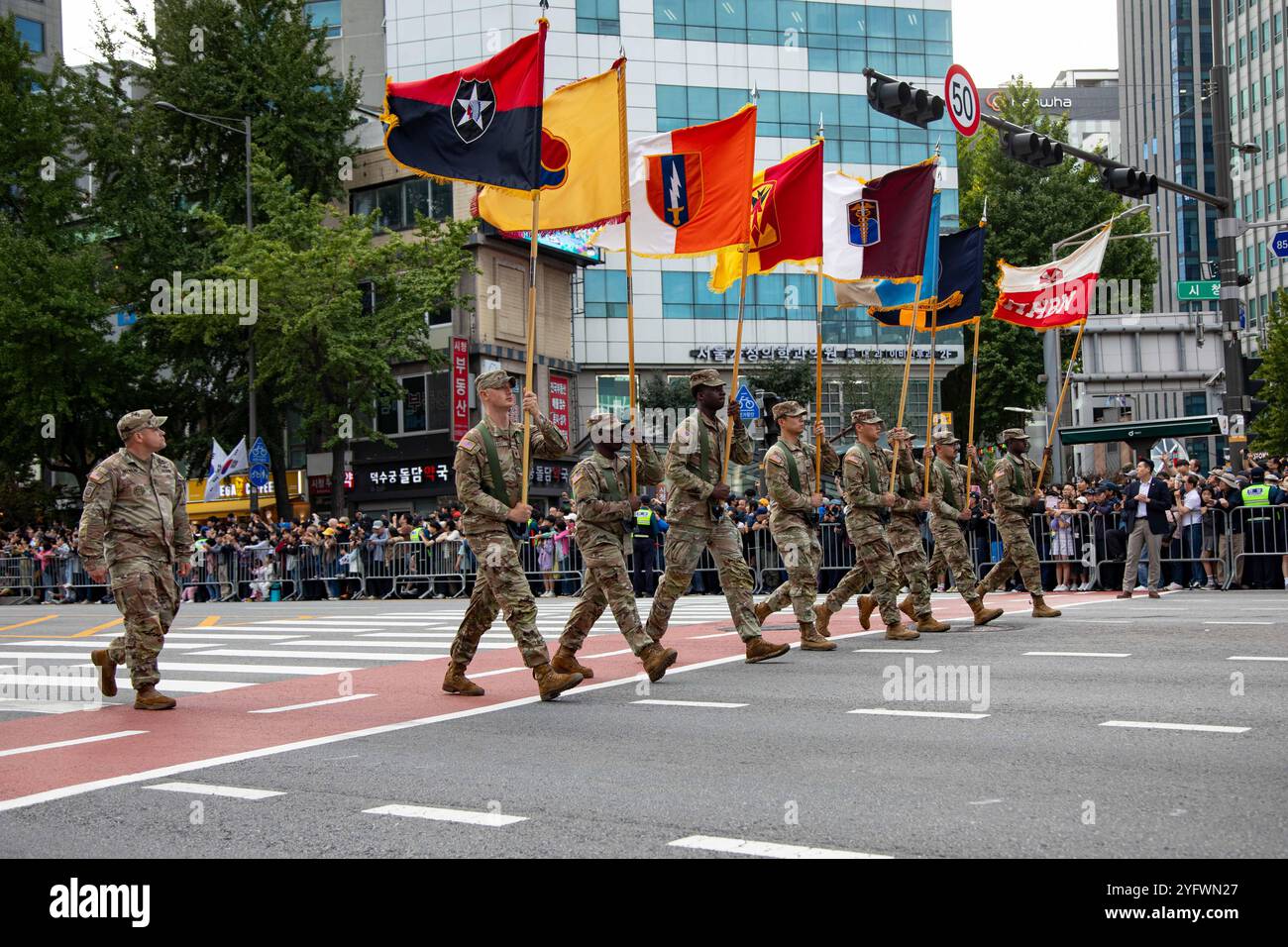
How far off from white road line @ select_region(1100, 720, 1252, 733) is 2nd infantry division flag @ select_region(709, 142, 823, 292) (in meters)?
8.68

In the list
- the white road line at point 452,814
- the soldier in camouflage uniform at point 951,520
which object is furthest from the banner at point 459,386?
the white road line at point 452,814

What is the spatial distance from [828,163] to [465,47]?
573 inches

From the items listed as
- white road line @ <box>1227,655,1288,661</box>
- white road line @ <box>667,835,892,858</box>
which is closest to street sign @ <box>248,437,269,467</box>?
white road line @ <box>1227,655,1288,661</box>

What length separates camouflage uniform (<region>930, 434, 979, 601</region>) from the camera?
13.9 m

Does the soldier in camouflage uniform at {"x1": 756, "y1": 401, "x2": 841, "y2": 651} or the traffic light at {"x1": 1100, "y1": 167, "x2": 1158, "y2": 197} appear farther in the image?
the traffic light at {"x1": 1100, "y1": 167, "x2": 1158, "y2": 197}

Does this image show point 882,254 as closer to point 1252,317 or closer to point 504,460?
point 504,460

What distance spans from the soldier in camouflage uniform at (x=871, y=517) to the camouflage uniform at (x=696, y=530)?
2.20 m

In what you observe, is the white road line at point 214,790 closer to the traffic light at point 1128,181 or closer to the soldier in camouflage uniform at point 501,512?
the soldier in camouflage uniform at point 501,512

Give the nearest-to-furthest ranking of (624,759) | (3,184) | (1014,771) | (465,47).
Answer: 1. (1014,771)
2. (624,759)
3. (3,184)
4. (465,47)

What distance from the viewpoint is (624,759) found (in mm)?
7090

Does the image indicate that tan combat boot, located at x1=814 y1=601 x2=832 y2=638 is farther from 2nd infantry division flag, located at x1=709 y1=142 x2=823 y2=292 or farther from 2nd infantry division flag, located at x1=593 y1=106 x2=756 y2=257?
2nd infantry division flag, located at x1=709 y1=142 x2=823 y2=292

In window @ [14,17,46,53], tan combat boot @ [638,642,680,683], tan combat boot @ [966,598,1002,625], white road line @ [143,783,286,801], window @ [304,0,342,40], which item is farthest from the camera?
window @ [14,17,46,53]

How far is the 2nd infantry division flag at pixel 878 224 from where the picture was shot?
16.3 metres

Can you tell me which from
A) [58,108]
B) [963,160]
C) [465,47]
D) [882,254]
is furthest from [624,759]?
[963,160]
